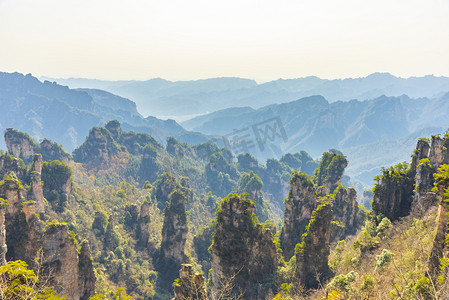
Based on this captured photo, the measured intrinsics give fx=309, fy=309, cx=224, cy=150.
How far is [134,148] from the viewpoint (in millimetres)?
124062

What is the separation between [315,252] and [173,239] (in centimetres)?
2875

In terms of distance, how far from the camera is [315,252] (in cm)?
3269

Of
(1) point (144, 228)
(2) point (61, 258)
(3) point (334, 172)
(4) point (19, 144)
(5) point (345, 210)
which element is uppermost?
(4) point (19, 144)

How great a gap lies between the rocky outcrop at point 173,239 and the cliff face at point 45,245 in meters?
21.8

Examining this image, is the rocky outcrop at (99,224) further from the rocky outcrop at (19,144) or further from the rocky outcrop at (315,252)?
the rocky outcrop at (19,144)

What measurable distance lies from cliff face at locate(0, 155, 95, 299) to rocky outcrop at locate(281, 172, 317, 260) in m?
26.9

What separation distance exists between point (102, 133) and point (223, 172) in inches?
2008

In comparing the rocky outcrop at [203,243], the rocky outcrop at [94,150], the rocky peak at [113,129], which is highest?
the rocky peak at [113,129]

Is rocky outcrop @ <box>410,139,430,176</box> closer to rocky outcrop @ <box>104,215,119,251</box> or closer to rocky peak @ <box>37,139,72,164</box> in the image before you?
rocky outcrop @ <box>104,215,119,251</box>

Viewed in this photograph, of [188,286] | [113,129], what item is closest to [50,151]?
[113,129]

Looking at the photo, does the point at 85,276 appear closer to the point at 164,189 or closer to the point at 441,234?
the point at 441,234

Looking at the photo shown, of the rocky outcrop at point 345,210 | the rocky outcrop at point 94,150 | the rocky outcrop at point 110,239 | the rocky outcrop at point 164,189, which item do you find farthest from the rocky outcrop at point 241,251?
the rocky outcrop at point 94,150

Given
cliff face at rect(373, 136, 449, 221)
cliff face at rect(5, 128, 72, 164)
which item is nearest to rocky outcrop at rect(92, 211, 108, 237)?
cliff face at rect(5, 128, 72, 164)

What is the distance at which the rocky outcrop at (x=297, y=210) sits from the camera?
149 feet
